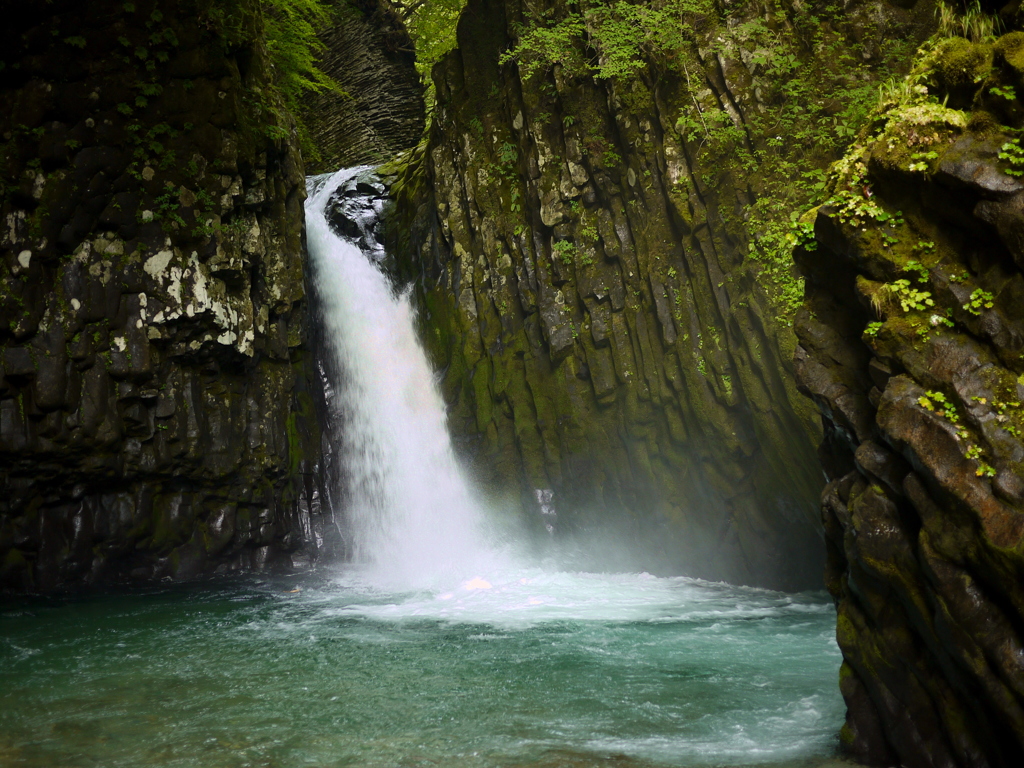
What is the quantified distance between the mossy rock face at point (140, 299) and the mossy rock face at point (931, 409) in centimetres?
980

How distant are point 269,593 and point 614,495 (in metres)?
5.59

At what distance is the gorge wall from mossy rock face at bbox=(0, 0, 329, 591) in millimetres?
3616

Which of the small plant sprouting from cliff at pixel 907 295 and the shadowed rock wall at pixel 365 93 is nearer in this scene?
the small plant sprouting from cliff at pixel 907 295

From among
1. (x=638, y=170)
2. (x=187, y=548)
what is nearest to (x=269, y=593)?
(x=187, y=548)

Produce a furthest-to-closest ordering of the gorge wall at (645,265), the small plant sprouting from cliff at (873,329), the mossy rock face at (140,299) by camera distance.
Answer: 1. the mossy rock face at (140,299)
2. the gorge wall at (645,265)
3. the small plant sprouting from cliff at (873,329)

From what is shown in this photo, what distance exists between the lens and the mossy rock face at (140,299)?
34.2 feet

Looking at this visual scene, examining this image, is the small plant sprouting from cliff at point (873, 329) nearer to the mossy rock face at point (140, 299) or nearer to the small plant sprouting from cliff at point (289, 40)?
the mossy rock face at point (140, 299)

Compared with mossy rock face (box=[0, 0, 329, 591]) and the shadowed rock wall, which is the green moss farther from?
the shadowed rock wall

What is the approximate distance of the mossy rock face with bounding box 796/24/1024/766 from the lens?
3.41 metres

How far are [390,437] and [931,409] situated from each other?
1119cm

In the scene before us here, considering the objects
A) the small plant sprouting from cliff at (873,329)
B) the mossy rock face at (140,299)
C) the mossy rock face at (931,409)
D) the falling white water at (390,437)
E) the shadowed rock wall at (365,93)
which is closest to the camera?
the mossy rock face at (931,409)

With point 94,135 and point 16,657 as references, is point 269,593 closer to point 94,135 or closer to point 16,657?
point 16,657

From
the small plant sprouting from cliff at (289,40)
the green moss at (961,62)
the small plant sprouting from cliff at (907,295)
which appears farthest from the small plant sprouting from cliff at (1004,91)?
the small plant sprouting from cliff at (289,40)

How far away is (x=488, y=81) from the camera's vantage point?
13.8m
